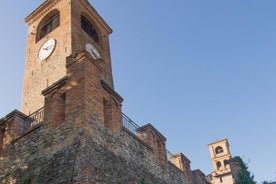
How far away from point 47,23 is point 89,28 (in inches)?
100

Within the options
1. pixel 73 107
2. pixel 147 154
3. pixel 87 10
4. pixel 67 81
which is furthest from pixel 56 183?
pixel 87 10

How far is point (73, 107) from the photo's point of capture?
8.92 m

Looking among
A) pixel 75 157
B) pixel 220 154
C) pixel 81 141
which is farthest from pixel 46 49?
pixel 220 154

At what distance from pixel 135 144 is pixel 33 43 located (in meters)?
10.2

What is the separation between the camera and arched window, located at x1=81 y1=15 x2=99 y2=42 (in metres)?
19.0

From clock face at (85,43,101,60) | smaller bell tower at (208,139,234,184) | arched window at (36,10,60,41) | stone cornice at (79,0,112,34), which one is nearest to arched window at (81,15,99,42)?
stone cornice at (79,0,112,34)

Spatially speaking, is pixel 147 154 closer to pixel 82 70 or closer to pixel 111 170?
pixel 111 170

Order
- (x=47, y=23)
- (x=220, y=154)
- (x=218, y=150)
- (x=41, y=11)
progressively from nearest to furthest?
1. (x=47, y=23)
2. (x=41, y=11)
3. (x=220, y=154)
4. (x=218, y=150)

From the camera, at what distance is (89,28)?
1938 centimetres

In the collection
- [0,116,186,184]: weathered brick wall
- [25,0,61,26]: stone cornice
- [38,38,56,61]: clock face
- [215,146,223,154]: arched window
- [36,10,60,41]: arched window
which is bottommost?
[0,116,186,184]: weathered brick wall

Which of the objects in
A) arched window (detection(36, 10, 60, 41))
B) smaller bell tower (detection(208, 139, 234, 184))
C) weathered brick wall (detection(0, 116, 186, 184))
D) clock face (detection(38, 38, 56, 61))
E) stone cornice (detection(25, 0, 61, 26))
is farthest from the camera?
smaller bell tower (detection(208, 139, 234, 184))

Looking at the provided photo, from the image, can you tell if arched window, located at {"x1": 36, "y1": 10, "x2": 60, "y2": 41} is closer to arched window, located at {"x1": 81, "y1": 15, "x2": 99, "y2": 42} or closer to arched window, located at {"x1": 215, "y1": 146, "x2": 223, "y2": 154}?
arched window, located at {"x1": 81, "y1": 15, "x2": 99, "y2": 42}

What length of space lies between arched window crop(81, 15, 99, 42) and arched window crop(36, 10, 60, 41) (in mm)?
1655

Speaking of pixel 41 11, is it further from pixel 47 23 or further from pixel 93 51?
pixel 93 51
